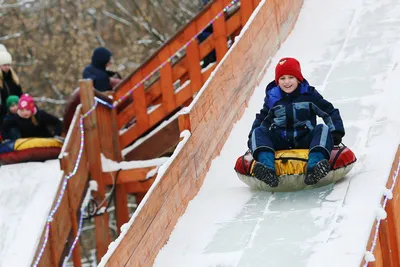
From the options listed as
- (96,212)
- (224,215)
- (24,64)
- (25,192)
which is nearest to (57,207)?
(25,192)

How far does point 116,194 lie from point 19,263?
10.9 feet

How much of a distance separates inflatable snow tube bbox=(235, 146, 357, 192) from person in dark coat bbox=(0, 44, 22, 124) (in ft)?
14.5

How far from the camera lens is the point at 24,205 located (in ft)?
37.8

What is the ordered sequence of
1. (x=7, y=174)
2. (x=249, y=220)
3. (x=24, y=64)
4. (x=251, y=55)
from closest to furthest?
(x=249, y=220) → (x=251, y=55) → (x=7, y=174) → (x=24, y=64)

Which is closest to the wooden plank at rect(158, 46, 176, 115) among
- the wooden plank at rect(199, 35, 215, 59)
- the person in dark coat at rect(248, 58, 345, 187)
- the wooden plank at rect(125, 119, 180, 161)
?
the wooden plank at rect(125, 119, 180, 161)

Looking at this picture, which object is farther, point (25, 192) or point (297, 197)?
point (25, 192)

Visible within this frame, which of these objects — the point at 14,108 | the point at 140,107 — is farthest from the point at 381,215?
the point at 14,108

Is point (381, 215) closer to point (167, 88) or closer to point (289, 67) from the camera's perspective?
point (289, 67)

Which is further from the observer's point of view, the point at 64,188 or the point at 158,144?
the point at 158,144

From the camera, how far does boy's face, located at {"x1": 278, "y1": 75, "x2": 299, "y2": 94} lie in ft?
30.3

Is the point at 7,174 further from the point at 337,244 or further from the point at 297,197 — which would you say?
the point at 337,244

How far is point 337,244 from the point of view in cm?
798

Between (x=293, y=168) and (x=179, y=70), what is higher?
(x=293, y=168)

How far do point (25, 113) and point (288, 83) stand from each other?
3928 mm
